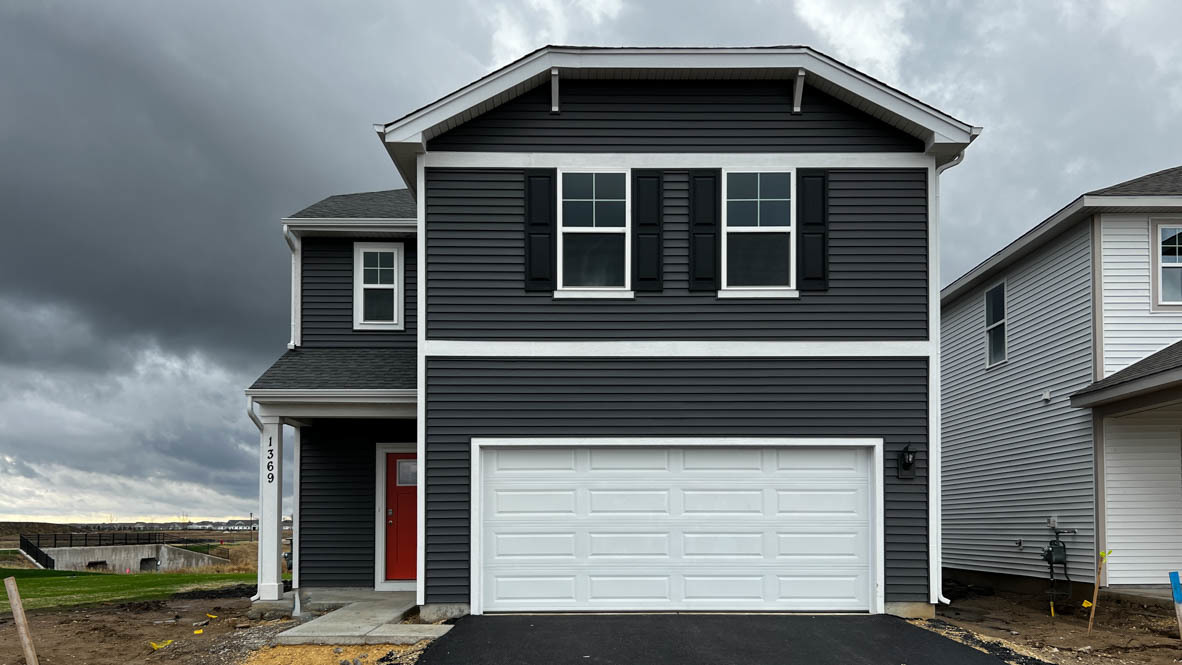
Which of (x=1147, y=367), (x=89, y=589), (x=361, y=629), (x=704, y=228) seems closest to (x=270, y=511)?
(x=361, y=629)

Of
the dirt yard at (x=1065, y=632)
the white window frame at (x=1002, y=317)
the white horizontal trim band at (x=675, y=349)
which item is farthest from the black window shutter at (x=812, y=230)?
the white window frame at (x=1002, y=317)

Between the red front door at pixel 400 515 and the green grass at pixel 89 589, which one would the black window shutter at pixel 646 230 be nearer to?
the red front door at pixel 400 515

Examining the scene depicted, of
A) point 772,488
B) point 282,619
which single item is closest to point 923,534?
point 772,488

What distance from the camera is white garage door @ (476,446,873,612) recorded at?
1070 centimetres

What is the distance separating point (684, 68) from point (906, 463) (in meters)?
5.26

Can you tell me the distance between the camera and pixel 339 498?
13.3 m

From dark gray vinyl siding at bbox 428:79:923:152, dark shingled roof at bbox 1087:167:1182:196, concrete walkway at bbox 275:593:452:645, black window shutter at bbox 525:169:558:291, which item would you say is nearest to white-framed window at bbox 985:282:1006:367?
dark shingled roof at bbox 1087:167:1182:196

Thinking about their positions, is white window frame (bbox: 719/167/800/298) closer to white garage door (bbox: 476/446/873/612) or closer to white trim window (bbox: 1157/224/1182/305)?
white garage door (bbox: 476/446/873/612)

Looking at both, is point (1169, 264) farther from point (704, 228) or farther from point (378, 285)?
point (378, 285)

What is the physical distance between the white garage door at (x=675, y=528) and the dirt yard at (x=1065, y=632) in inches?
53.5

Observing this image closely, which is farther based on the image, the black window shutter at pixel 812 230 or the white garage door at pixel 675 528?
the black window shutter at pixel 812 230

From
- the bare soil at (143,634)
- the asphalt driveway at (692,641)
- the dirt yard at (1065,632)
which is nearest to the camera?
the asphalt driveway at (692,641)

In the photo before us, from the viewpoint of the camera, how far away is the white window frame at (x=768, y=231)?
1082 cm

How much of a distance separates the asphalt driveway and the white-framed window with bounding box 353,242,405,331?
5.11 meters
